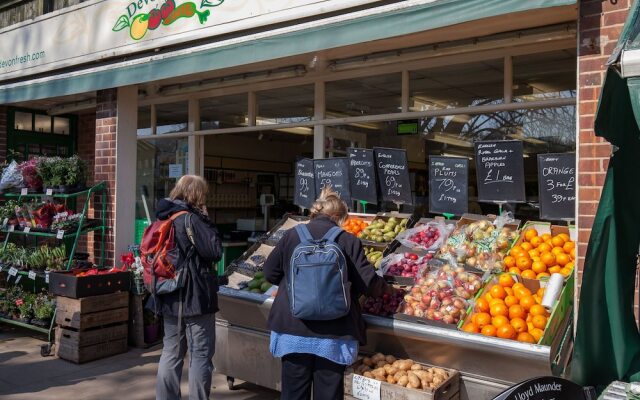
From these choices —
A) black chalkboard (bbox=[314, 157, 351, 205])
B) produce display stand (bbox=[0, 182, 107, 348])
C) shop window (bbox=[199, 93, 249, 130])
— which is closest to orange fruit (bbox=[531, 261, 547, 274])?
black chalkboard (bbox=[314, 157, 351, 205])

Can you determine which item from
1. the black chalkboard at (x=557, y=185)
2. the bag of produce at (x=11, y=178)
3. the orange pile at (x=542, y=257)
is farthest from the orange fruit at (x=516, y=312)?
the bag of produce at (x=11, y=178)

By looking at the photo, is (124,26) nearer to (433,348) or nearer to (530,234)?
(530,234)

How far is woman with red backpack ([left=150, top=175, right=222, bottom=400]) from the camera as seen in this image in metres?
4.03

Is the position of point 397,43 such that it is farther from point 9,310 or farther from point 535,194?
point 9,310

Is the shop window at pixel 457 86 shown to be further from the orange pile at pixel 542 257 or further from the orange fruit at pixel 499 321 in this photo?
the orange fruit at pixel 499 321

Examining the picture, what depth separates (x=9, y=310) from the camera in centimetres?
685

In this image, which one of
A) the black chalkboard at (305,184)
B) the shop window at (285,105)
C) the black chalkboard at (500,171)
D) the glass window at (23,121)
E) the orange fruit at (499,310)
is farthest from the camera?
the glass window at (23,121)

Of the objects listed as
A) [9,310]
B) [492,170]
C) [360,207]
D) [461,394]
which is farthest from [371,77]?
[9,310]

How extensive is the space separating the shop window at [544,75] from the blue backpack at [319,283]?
2.83 metres

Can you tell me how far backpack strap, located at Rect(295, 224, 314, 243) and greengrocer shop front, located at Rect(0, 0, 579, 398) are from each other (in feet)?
3.07

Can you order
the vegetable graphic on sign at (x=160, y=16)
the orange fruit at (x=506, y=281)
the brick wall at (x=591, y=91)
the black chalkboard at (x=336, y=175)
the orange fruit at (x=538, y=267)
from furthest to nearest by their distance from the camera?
the vegetable graphic on sign at (x=160, y=16) → the black chalkboard at (x=336, y=175) → the orange fruit at (x=538, y=267) → the orange fruit at (x=506, y=281) → the brick wall at (x=591, y=91)

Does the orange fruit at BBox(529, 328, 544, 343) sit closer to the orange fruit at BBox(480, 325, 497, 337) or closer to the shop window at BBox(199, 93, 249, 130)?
the orange fruit at BBox(480, 325, 497, 337)

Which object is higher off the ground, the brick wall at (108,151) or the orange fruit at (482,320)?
the brick wall at (108,151)

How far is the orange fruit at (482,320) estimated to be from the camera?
3715 mm
